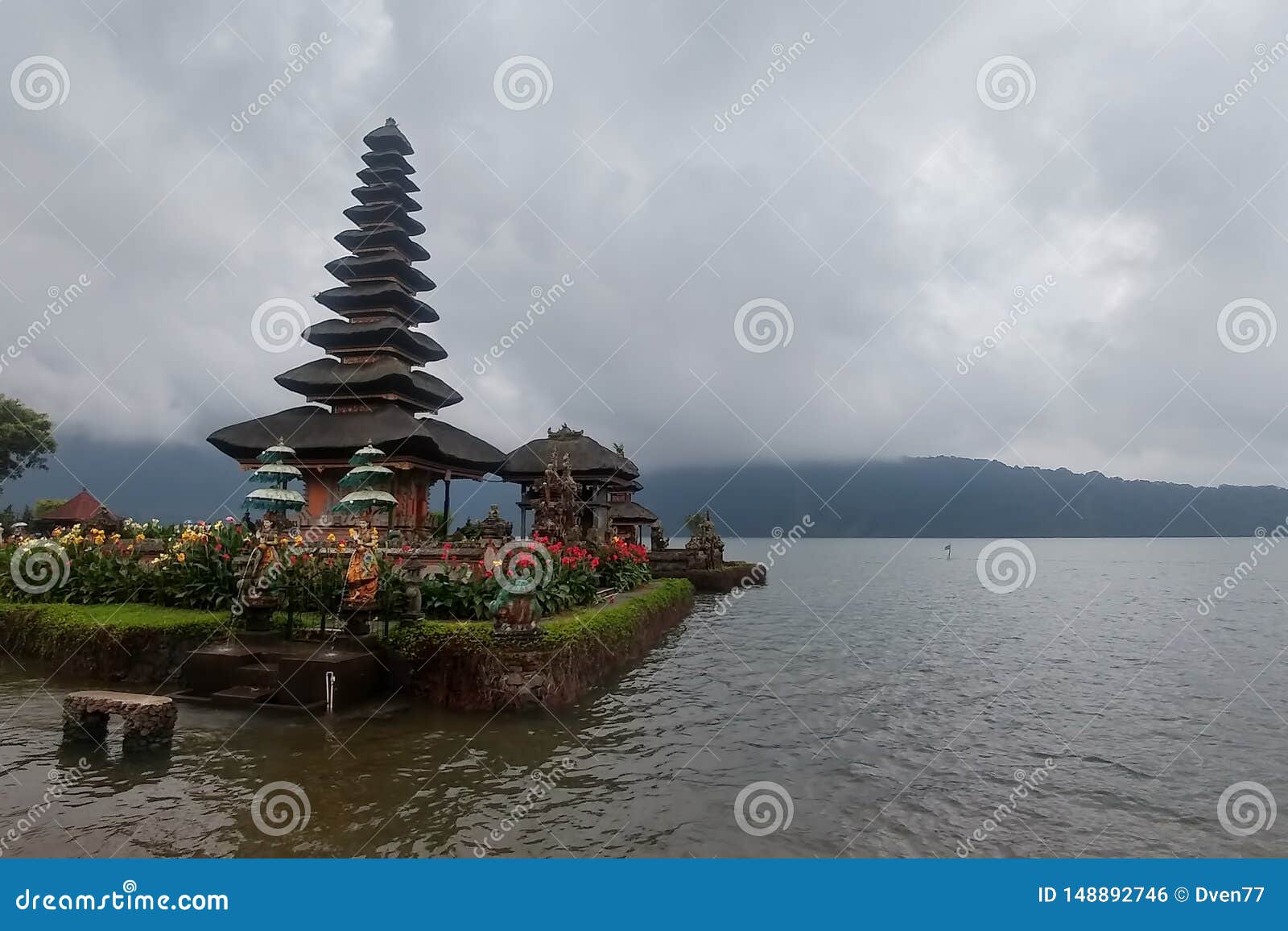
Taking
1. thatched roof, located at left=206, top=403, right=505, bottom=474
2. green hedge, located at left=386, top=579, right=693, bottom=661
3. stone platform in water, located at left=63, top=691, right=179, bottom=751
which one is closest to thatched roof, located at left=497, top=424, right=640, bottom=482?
thatched roof, located at left=206, top=403, right=505, bottom=474

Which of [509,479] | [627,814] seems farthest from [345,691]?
[509,479]

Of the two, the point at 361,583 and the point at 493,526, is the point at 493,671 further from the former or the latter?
the point at 493,526

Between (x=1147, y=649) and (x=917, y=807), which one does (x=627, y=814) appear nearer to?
(x=917, y=807)

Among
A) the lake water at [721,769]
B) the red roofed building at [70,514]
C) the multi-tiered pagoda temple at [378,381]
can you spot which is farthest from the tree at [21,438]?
the lake water at [721,769]

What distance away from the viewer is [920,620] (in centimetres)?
2998

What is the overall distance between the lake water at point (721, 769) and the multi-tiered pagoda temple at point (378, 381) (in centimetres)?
1009

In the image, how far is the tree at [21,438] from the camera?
43.2 metres

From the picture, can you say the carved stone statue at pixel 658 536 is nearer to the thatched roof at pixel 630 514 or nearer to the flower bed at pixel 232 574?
the thatched roof at pixel 630 514

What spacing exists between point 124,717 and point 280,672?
2.36 metres

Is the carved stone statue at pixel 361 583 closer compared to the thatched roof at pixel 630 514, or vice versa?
the carved stone statue at pixel 361 583

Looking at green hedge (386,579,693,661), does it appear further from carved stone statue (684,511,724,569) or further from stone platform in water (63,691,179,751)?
carved stone statue (684,511,724,569)

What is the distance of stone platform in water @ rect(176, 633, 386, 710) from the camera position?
426 inches

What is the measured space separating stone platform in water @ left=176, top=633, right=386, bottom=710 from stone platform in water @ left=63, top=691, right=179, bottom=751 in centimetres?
194

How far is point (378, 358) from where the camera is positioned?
25297mm
